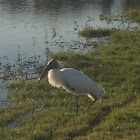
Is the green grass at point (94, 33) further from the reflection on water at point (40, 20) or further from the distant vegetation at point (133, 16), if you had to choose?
the distant vegetation at point (133, 16)

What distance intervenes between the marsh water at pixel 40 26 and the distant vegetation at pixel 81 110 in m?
0.92

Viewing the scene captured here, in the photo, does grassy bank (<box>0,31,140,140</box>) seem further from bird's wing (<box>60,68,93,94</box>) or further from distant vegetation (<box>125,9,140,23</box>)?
distant vegetation (<box>125,9,140,23</box>)

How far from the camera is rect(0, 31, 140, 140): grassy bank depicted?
749cm

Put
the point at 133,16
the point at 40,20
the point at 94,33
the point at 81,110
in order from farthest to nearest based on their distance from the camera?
the point at 133,16
the point at 40,20
the point at 94,33
the point at 81,110

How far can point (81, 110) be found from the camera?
912cm

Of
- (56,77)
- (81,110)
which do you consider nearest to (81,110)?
(81,110)

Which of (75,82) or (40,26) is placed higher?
(75,82)

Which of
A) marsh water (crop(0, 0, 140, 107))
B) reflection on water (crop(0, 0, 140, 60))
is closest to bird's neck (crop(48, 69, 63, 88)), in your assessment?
marsh water (crop(0, 0, 140, 107))

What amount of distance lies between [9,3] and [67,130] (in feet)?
90.1

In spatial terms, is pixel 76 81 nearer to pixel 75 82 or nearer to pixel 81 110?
pixel 75 82

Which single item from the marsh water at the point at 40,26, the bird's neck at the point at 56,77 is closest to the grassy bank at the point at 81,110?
the bird's neck at the point at 56,77

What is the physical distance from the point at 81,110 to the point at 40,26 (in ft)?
48.6

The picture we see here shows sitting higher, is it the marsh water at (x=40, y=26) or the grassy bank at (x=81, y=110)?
the grassy bank at (x=81, y=110)

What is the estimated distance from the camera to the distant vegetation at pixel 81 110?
7.49m
